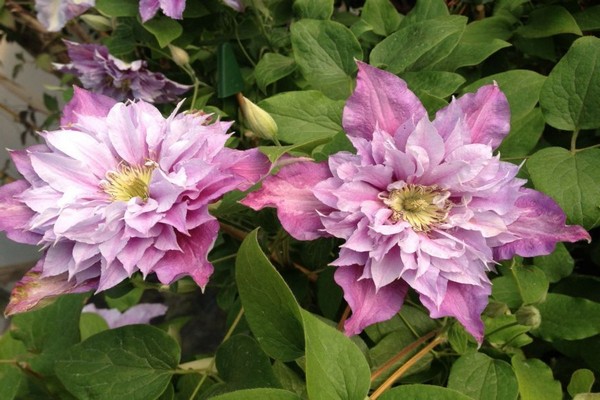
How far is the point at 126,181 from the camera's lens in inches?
16.9

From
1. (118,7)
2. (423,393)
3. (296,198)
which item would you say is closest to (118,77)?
(118,7)

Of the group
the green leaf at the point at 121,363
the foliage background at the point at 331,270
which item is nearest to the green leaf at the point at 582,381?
the foliage background at the point at 331,270

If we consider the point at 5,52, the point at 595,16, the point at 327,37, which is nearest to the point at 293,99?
the point at 327,37

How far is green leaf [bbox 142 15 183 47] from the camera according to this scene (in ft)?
2.02

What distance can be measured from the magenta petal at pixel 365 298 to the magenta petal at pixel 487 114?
4.4 inches

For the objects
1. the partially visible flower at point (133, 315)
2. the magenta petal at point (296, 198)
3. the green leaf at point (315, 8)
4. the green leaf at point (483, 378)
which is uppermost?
the green leaf at point (315, 8)

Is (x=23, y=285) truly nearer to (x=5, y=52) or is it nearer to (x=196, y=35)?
(x=196, y=35)

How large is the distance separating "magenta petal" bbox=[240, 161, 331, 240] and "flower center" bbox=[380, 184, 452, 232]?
5 centimetres

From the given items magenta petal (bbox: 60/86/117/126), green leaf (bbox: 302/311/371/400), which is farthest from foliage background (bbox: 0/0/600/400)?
magenta petal (bbox: 60/86/117/126)

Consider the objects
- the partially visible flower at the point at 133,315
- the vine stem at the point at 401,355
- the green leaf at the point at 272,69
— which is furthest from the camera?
the partially visible flower at the point at 133,315

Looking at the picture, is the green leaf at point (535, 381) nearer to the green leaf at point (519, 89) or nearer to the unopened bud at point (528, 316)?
the unopened bud at point (528, 316)

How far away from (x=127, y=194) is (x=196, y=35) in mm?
329

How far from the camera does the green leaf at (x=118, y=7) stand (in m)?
0.64

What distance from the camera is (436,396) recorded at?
1.06ft
